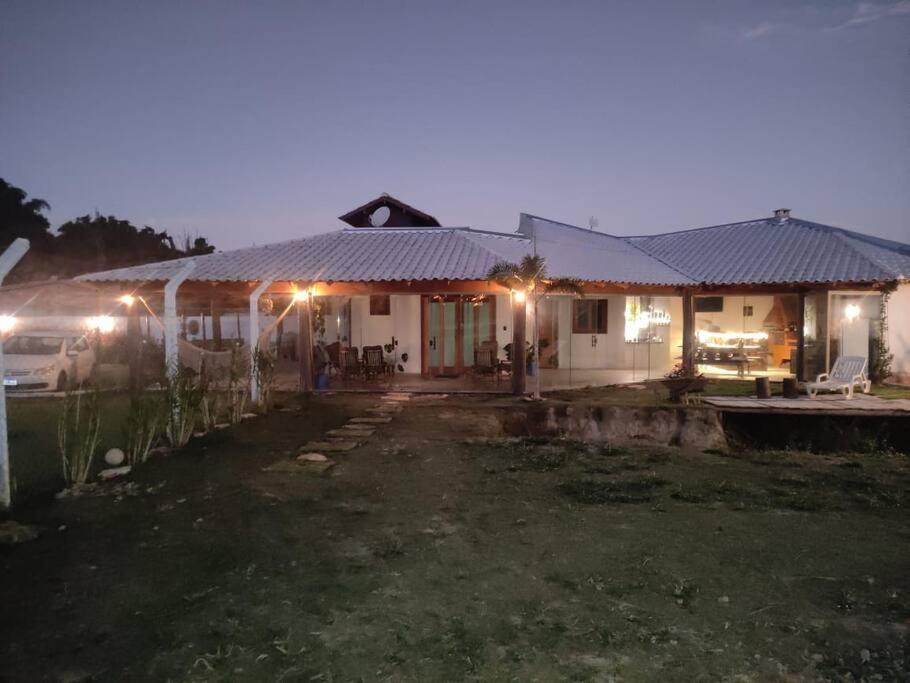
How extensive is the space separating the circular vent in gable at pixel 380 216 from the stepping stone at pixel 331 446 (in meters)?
11.4

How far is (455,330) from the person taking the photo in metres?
17.7

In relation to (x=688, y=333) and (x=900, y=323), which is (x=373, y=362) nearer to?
(x=688, y=333)

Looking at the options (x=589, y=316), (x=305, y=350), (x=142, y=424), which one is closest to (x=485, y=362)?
(x=589, y=316)

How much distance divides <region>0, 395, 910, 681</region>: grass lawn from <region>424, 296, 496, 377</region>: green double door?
9.54 metres

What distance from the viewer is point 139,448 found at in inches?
317

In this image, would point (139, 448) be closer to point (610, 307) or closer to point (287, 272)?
point (287, 272)

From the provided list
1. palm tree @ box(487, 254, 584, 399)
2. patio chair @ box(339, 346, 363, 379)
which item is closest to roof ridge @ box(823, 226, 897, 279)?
palm tree @ box(487, 254, 584, 399)

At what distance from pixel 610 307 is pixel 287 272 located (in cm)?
922

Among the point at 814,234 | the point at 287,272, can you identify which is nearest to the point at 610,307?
the point at 814,234

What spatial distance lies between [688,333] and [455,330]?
20.5ft

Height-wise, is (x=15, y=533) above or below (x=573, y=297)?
below

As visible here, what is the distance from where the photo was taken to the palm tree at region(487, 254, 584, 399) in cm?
1298

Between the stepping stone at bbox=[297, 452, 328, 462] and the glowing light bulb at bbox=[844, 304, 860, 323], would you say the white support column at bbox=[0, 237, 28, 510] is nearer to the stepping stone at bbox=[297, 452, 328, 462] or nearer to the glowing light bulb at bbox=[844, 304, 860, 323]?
the stepping stone at bbox=[297, 452, 328, 462]

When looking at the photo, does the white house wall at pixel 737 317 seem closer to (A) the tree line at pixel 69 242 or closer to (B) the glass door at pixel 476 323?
(B) the glass door at pixel 476 323
